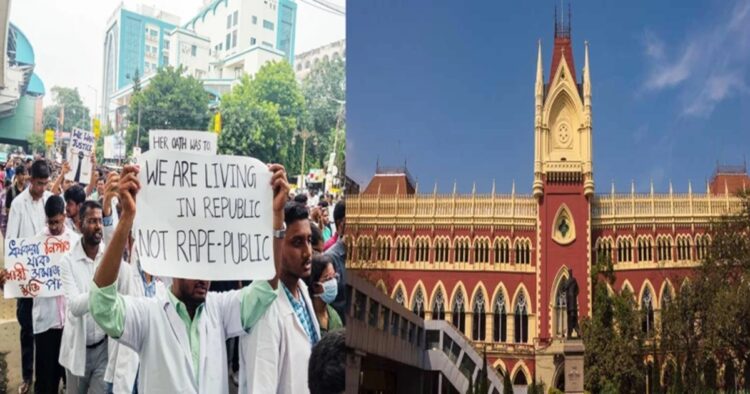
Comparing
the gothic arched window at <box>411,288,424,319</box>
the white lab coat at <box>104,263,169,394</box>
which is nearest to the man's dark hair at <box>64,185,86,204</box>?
the white lab coat at <box>104,263,169,394</box>

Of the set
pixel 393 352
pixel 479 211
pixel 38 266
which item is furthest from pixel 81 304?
pixel 479 211

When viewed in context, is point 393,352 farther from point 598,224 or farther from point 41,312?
point 41,312

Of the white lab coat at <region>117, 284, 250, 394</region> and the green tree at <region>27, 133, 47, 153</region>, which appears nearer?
the white lab coat at <region>117, 284, 250, 394</region>

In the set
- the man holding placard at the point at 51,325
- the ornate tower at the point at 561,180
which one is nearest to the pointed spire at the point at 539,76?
the ornate tower at the point at 561,180

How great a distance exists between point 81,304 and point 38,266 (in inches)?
33.0

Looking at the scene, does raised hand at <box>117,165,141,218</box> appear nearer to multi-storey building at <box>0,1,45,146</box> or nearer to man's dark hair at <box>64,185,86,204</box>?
man's dark hair at <box>64,185,86,204</box>

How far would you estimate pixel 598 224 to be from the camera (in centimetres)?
382

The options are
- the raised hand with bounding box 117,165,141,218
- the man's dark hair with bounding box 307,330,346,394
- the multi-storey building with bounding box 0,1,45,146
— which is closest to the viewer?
the raised hand with bounding box 117,165,141,218

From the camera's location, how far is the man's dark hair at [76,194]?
522 cm

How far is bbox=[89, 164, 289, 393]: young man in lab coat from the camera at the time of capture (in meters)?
3.62

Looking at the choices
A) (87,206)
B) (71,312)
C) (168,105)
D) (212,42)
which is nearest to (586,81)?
(212,42)

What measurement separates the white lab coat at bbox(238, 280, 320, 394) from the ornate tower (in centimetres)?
109

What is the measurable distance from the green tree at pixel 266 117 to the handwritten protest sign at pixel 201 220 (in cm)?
32

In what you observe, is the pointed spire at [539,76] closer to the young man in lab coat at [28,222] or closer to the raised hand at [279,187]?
the raised hand at [279,187]
